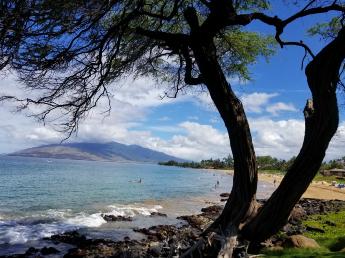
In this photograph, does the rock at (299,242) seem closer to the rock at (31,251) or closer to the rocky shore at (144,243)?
the rocky shore at (144,243)

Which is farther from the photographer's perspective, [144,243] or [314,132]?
[144,243]

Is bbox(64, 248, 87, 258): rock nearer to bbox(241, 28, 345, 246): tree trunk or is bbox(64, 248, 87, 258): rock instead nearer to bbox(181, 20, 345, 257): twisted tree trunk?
bbox(181, 20, 345, 257): twisted tree trunk

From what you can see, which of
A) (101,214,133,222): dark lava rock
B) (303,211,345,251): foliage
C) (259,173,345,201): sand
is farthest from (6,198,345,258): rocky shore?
(259,173,345,201): sand

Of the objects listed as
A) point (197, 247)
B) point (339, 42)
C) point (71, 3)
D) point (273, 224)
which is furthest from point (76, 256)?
point (339, 42)

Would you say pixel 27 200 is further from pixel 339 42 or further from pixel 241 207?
pixel 339 42

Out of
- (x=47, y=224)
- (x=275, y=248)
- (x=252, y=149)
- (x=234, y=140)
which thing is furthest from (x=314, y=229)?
(x=47, y=224)

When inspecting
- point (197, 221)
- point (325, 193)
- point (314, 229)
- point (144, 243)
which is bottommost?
point (144, 243)

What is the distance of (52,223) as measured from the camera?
85.3 ft

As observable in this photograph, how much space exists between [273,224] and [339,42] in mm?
4558

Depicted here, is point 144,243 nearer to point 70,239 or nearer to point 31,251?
point 70,239

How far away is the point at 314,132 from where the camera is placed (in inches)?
407

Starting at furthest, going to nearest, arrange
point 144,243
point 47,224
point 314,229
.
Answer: point 47,224, point 314,229, point 144,243

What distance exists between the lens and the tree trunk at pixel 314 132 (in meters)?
10.2

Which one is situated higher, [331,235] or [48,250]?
[331,235]
